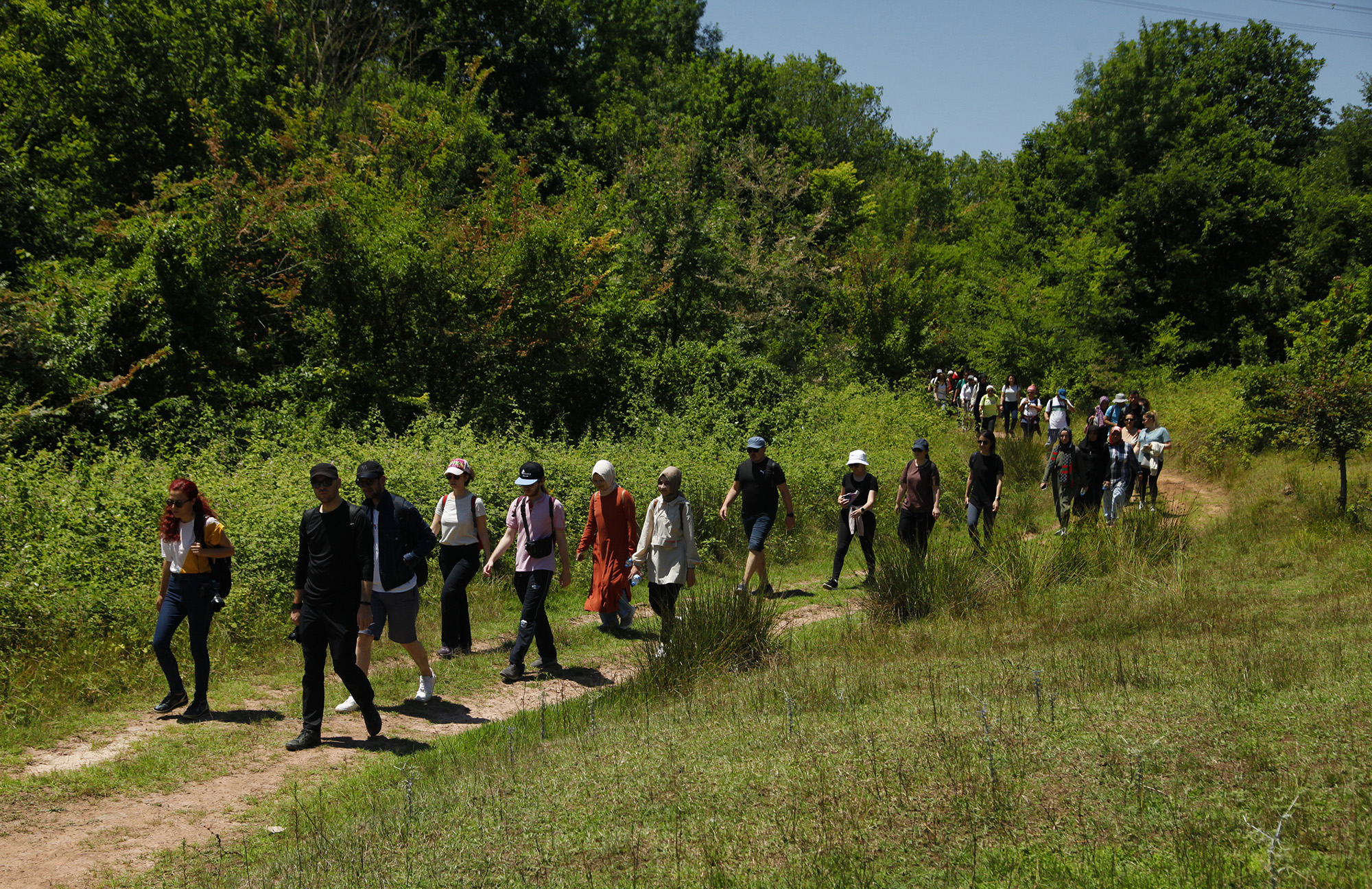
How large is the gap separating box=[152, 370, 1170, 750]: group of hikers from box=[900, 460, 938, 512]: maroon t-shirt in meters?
0.02

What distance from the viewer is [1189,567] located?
33.7 ft

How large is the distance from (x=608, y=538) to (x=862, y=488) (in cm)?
352

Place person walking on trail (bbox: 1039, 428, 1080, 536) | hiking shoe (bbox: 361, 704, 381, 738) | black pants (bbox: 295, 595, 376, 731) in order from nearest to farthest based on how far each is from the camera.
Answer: black pants (bbox: 295, 595, 376, 731) → hiking shoe (bbox: 361, 704, 381, 738) → person walking on trail (bbox: 1039, 428, 1080, 536)

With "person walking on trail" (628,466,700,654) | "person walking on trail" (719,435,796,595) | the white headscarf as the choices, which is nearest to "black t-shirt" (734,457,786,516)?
"person walking on trail" (719,435,796,595)

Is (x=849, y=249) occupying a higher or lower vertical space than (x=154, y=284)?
higher

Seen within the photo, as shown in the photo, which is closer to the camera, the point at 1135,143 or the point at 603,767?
the point at 603,767

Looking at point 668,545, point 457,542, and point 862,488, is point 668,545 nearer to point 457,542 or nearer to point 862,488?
point 457,542

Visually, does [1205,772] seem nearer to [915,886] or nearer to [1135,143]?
[915,886]

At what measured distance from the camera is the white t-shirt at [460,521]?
818 centimetres

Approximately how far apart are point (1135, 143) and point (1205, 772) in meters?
36.4

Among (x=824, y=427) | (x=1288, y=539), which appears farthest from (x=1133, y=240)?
(x=1288, y=539)

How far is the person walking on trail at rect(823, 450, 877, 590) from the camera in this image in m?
10.5

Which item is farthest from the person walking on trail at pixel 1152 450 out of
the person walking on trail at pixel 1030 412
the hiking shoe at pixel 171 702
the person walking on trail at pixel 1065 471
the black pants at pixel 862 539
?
the hiking shoe at pixel 171 702

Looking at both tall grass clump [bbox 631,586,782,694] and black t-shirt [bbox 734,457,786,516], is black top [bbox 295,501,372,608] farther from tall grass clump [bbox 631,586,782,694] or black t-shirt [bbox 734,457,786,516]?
black t-shirt [bbox 734,457,786,516]
